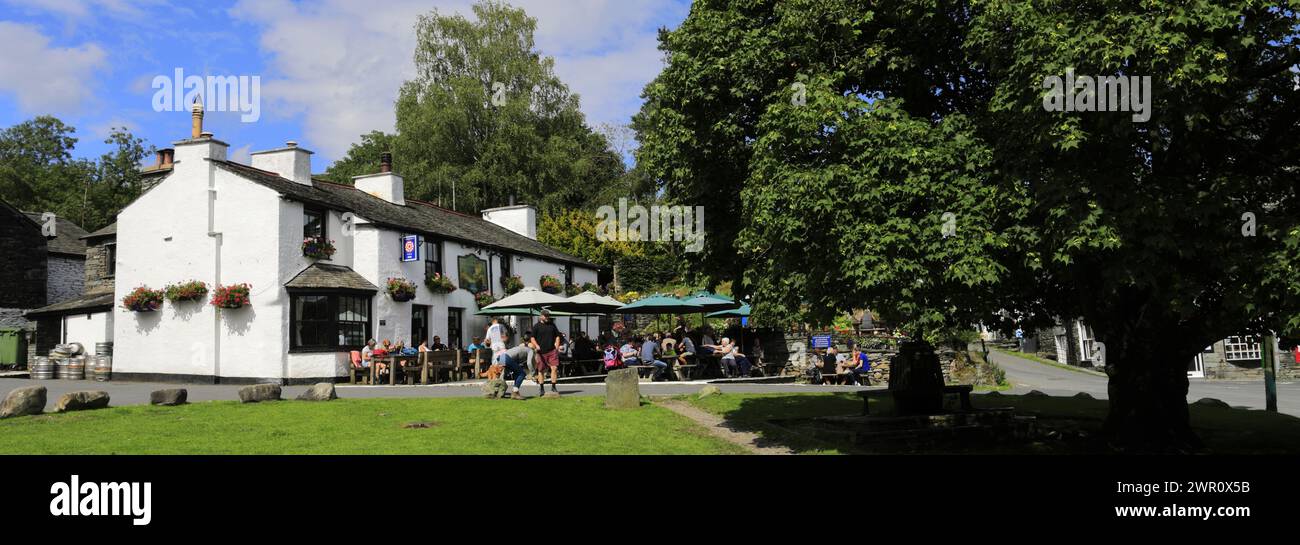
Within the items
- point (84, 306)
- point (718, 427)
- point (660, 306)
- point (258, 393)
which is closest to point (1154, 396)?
point (718, 427)

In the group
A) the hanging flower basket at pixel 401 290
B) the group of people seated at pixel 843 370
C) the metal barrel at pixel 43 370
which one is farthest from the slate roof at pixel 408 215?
the group of people seated at pixel 843 370

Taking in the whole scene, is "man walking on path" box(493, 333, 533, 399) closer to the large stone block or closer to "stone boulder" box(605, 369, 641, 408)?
"stone boulder" box(605, 369, 641, 408)

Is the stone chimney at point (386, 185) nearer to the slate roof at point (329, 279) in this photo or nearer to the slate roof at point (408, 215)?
the slate roof at point (408, 215)

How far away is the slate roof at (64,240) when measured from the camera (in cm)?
3909

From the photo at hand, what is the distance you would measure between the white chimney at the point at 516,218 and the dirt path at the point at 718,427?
24.8 meters

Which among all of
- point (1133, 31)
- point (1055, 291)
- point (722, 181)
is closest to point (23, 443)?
point (722, 181)

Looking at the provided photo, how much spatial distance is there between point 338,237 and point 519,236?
13090mm

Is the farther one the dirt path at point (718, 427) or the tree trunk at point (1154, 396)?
the dirt path at point (718, 427)

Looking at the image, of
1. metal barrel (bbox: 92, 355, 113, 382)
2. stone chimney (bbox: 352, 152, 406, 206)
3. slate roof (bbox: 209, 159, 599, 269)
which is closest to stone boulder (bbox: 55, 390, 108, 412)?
slate roof (bbox: 209, 159, 599, 269)

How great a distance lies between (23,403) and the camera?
43.1 feet

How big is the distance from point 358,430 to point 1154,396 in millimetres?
10724

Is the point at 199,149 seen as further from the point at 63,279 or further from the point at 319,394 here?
the point at 63,279

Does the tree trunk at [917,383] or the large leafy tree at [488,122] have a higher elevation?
the large leafy tree at [488,122]

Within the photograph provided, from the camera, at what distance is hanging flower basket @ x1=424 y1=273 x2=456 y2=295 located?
95.9 feet
